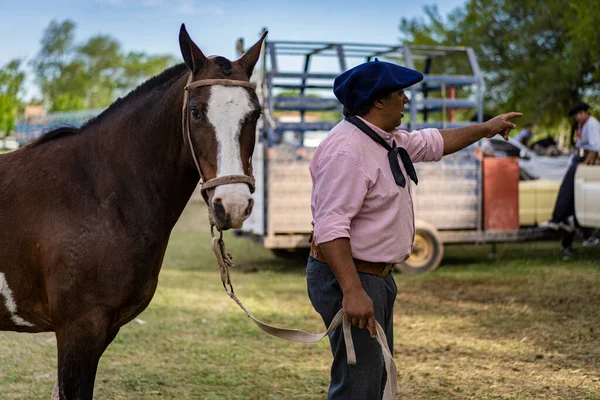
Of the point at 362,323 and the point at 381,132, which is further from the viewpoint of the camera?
the point at 381,132

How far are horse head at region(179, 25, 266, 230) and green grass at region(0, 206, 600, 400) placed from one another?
2.24m

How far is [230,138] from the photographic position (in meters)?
3.07

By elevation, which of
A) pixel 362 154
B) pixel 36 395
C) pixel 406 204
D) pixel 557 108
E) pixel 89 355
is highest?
pixel 557 108

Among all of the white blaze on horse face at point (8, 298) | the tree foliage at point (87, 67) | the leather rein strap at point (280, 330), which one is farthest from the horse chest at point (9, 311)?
the tree foliage at point (87, 67)

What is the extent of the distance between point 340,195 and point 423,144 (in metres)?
0.70

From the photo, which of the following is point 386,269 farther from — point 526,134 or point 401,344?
point 526,134

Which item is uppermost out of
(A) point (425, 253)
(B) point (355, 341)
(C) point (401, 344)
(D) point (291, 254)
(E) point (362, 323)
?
(E) point (362, 323)

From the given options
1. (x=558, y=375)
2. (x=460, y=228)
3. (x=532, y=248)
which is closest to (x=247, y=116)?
(x=558, y=375)

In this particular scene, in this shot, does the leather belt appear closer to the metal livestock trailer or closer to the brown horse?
the brown horse

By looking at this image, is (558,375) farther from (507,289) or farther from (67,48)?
(67,48)

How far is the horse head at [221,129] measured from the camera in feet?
9.61

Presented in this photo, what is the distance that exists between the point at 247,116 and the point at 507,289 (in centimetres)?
604

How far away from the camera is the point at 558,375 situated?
198 inches

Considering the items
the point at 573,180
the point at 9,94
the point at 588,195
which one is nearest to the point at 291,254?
the point at 573,180
